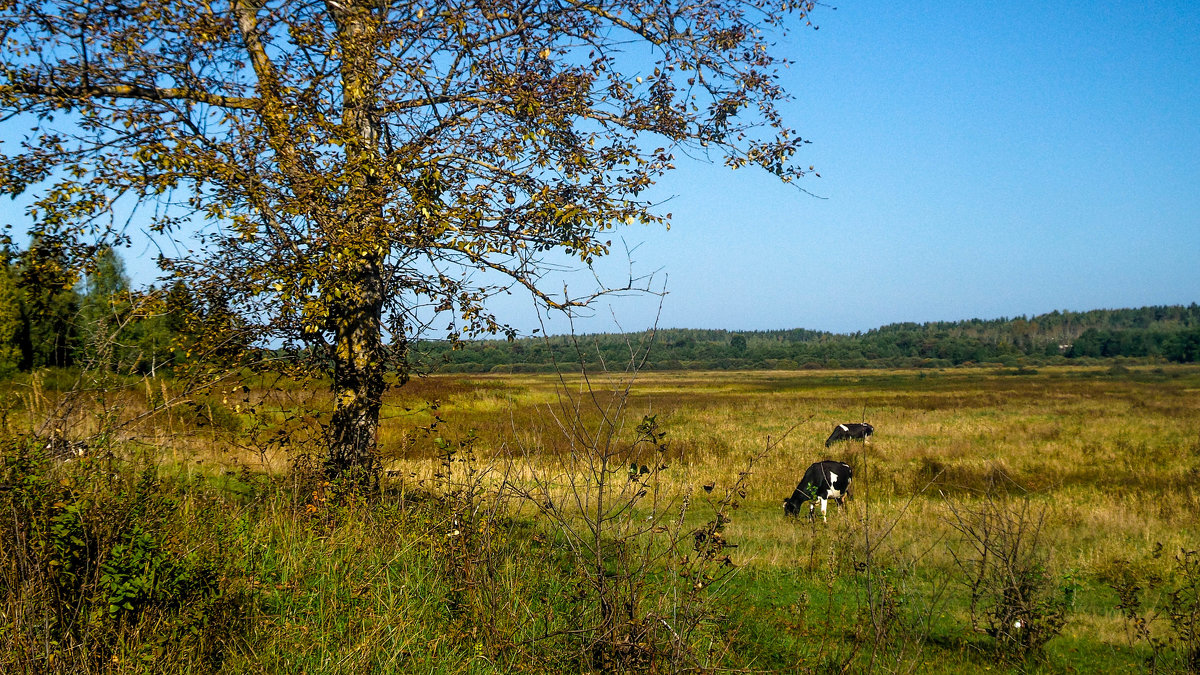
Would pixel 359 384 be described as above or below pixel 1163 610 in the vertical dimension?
above

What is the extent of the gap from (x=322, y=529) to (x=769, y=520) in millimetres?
8705

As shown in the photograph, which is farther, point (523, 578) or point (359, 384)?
point (359, 384)

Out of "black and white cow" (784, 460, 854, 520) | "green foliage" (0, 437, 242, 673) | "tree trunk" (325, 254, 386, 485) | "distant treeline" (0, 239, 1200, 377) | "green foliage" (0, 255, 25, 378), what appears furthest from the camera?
"green foliage" (0, 255, 25, 378)

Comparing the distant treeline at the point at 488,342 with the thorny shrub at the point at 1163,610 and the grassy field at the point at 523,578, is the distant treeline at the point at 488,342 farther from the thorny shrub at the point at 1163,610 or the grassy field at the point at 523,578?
the thorny shrub at the point at 1163,610

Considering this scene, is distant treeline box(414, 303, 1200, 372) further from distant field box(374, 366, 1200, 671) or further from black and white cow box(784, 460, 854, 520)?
black and white cow box(784, 460, 854, 520)

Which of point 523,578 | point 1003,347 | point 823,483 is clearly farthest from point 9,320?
point 1003,347

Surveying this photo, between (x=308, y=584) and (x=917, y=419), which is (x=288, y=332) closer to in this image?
(x=308, y=584)

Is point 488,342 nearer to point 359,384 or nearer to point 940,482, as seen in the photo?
point 359,384

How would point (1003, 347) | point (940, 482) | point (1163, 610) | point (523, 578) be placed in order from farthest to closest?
1. point (1003, 347)
2. point (940, 482)
3. point (1163, 610)
4. point (523, 578)

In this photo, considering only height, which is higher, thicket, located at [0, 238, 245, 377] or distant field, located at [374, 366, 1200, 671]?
thicket, located at [0, 238, 245, 377]

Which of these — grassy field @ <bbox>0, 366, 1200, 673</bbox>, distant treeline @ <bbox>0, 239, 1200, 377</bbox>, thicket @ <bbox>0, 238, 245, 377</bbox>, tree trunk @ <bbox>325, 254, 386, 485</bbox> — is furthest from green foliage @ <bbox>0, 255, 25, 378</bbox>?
tree trunk @ <bbox>325, 254, 386, 485</bbox>

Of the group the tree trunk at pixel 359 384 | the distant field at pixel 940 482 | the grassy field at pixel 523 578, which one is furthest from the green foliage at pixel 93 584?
the tree trunk at pixel 359 384

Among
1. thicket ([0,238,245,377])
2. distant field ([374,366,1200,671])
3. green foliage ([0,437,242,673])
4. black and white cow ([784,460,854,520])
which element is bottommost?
distant field ([374,366,1200,671])

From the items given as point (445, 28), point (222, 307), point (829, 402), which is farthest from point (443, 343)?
point (829, 402)
